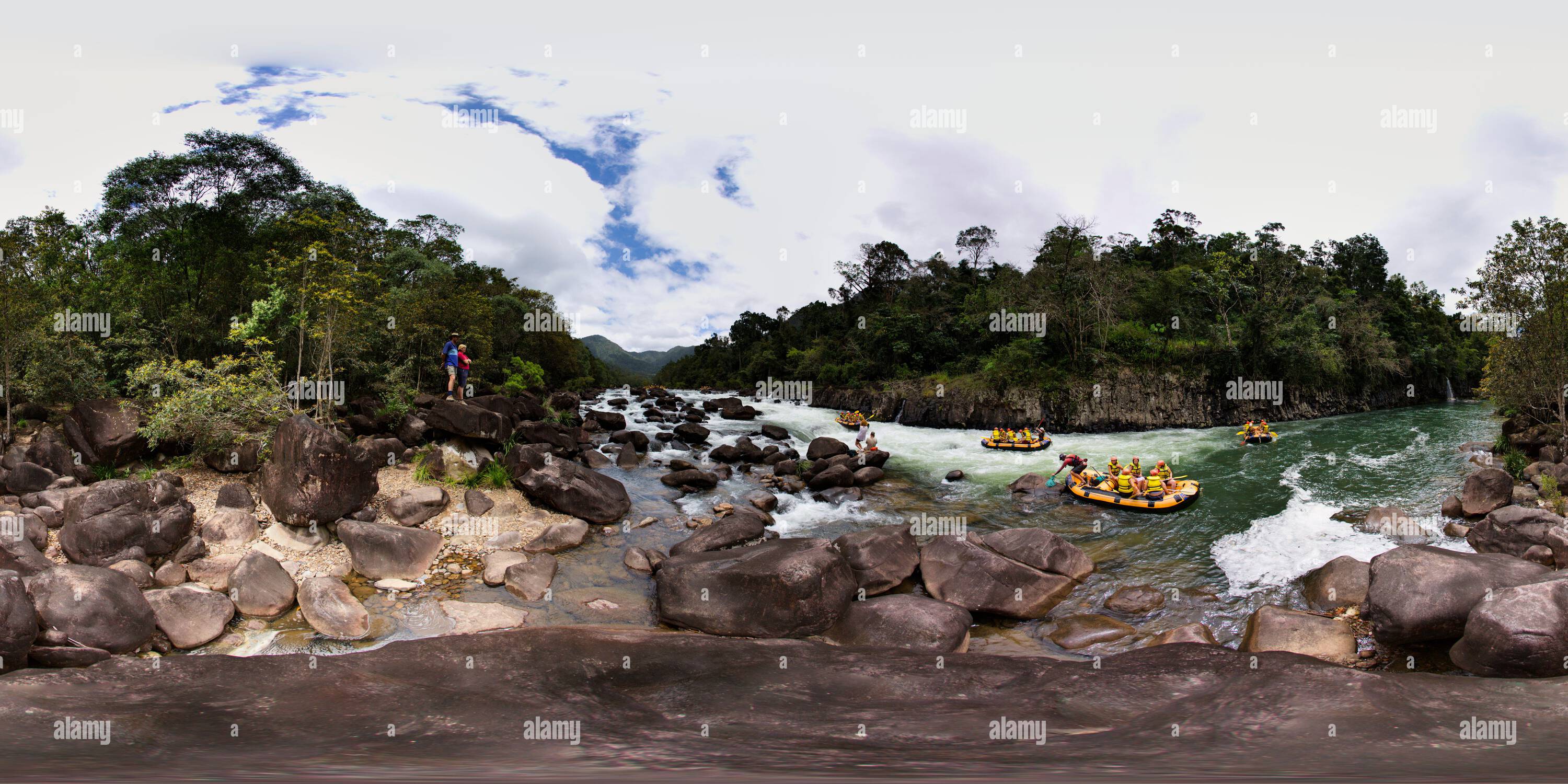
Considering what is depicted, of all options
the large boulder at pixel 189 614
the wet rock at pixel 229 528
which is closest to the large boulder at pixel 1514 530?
the large boulder at pixel 189 614

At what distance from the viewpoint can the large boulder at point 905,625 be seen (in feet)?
27.5

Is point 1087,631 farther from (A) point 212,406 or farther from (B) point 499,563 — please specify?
(A) point 212,406

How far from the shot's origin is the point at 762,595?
9.08 metres

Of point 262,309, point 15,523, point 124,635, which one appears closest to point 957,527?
point 124,635

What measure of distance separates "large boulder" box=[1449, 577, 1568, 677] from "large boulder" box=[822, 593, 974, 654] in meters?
5.55

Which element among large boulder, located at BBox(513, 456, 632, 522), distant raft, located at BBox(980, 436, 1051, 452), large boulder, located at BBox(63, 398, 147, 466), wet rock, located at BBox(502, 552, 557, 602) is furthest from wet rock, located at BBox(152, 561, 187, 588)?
distant raft, located at BBox(980, 436, 1051, 452)

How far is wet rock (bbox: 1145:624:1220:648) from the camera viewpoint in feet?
27.3

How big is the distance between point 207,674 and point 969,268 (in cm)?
5698

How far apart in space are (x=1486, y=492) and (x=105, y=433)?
28952 millimetres

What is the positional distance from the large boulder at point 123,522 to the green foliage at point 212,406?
213 centimetres

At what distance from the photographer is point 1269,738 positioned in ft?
15.1

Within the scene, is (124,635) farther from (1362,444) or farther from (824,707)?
(1362,444)

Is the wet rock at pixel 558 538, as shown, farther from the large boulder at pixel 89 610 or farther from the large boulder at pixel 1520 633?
the large boulder at pixel 1520 633

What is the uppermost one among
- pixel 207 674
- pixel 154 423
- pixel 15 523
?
pixel 154 423
